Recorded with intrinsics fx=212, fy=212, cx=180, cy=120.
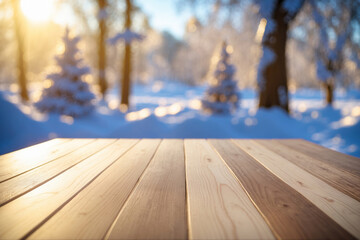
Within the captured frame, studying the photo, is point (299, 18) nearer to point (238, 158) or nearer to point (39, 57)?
point (238, 158)

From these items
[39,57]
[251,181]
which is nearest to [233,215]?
[251,181]

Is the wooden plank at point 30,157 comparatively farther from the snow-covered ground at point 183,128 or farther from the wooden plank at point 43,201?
the snow-covered ground at point 183,128

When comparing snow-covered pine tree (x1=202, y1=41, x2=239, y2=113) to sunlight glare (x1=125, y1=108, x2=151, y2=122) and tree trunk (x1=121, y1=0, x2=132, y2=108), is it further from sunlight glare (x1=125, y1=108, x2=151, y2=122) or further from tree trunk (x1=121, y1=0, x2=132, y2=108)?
tree trunk (x1=121, y1=0, x2=132, y2=108)

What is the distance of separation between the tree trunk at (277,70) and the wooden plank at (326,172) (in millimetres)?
5927

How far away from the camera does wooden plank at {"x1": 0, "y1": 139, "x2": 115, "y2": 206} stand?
1213 mm

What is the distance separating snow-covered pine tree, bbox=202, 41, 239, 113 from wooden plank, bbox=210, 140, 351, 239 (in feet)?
26.7

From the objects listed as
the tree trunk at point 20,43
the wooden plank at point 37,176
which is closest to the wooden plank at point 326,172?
the wooden plank at point 37,176

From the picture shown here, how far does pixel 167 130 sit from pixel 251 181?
5158 mm

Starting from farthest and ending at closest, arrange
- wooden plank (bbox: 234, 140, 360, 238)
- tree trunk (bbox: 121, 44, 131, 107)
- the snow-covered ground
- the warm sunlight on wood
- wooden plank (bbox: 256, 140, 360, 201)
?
tree trunk (bbox: 121, 44, 131, 107)
the warm sunlight on wood
the snow-covered ground
wooden plank (bbox: 256, 140, 360, 201)
wooden plank (bbox: 234, 140, 360, 238)

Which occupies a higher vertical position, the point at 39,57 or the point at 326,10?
the point at 39,57

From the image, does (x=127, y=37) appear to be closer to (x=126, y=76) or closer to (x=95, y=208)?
(x=126, y=76)

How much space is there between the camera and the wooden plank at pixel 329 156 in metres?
1.77

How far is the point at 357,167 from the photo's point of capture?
69.6 inches

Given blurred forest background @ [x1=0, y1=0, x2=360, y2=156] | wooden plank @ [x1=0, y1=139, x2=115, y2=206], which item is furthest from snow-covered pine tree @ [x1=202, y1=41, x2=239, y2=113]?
wooden plank @ [x1=0, y1=139, x2=115, y2=206]
